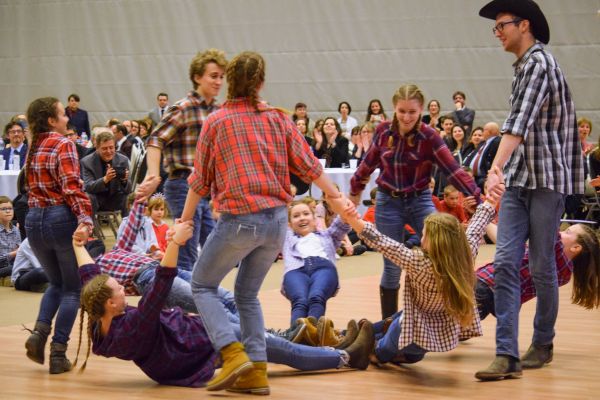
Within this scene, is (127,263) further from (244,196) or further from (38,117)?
(244,196)

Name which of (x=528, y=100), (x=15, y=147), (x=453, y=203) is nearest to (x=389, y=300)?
(x=528, y=100)

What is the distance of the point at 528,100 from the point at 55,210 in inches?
88.3

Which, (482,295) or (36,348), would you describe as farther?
(482,295)

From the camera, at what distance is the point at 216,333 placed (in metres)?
4.10

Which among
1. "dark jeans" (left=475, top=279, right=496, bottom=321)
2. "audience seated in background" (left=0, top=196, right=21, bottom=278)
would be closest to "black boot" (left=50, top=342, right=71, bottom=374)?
"dark jeans" (left=475, top=279, right=496, bottom=321)

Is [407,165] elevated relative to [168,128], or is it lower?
lower

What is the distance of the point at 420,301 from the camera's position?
4.43m

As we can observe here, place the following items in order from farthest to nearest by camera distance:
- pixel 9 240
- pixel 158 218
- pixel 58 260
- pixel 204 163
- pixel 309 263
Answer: pixel 9 240 → pixel 158 218 → pixel 309 263 → pixel 58 260 → pixel 204 163

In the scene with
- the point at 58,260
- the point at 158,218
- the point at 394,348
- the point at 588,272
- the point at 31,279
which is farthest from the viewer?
the point at 158,218

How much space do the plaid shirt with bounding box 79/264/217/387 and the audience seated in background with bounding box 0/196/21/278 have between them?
4440mm

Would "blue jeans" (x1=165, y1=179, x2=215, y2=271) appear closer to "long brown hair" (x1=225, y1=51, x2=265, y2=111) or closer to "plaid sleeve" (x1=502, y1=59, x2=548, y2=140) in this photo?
"long brown hair" (x1=225, y1=51, x2=265, y2=111)

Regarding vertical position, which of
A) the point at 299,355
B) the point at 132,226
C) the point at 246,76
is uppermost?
the point at 246,76

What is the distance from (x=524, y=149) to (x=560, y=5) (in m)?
11.8

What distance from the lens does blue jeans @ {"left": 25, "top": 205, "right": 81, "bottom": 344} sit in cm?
479
